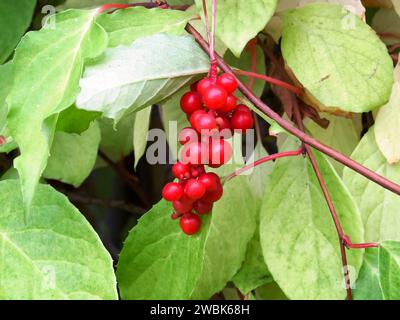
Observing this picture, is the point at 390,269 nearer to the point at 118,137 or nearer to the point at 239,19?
the point at 239,19

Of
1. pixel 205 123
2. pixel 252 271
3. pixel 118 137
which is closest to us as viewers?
pixel 205 123

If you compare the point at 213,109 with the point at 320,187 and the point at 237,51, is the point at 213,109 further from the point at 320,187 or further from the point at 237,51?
the point at 320,187

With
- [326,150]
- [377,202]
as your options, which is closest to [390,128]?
[377,202]

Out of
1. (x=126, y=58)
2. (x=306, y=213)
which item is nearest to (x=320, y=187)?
(x=306, y=213)

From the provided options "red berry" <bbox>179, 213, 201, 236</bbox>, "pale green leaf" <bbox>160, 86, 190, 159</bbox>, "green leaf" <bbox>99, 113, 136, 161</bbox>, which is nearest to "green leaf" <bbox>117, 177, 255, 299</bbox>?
"red berry" <bbox>179, 213, 201, 236</bbox>

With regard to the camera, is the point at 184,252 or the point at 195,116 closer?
the point at 195,116

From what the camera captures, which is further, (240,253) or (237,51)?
(240,253)
